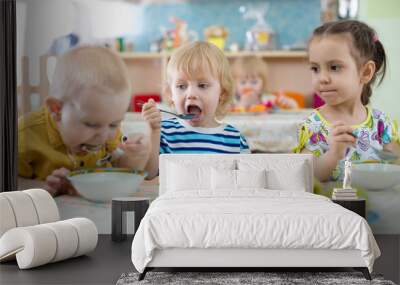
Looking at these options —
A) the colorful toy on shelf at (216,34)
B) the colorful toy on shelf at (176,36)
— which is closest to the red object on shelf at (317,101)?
the colorful toy on shelf at (216,34)

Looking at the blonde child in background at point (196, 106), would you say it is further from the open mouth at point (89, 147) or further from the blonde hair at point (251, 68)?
the open mouth at point (89, 147)

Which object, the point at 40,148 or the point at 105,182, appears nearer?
the point at 105,182

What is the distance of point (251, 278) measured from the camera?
17.6ft

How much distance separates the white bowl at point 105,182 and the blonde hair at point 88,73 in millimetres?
823

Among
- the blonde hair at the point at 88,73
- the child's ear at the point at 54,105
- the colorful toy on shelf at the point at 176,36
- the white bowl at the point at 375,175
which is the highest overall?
the colorful toy on shelf at the point at 176,36

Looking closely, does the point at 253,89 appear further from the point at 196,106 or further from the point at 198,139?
the point at 198,139

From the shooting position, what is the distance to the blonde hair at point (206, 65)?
7586 millimetres

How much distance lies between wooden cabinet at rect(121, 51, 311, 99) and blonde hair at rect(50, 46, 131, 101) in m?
0.12

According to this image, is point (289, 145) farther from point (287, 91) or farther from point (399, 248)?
point (399, 248)

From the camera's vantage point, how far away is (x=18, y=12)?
779 cm

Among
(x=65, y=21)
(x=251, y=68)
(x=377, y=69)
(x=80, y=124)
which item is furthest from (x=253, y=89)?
(x=65, y=21)

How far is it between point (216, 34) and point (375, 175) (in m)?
2.20

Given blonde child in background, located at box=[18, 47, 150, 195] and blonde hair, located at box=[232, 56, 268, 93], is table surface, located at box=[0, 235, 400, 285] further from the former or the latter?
blonde hair, located at box=[232, 56, 268, 93]

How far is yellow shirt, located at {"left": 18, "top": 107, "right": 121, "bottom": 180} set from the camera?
7844mm
